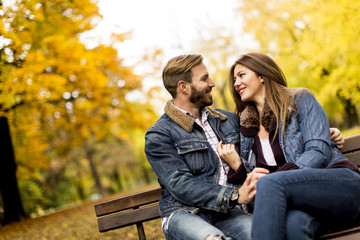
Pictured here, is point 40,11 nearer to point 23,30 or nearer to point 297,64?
point 23,30

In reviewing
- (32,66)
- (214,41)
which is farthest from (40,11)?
(214,41)

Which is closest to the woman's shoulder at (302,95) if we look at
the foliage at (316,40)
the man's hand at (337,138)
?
the man's hand at (337,138)

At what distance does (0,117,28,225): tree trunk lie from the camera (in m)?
10.5

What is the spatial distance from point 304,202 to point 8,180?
1036 centimetres

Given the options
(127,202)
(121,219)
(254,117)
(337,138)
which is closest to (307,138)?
(337,138)

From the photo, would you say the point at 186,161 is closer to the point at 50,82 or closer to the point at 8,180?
the point at 50,82

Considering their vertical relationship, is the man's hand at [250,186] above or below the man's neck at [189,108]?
below

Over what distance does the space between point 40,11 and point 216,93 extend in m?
20.2

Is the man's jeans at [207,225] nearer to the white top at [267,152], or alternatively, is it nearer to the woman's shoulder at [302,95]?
the white top at [267,152]

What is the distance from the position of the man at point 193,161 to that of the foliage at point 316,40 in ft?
28.8

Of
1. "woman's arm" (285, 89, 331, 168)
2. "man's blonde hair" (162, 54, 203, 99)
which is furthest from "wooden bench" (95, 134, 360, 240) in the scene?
"man's blonde hair" (162, 54, 203, 99)

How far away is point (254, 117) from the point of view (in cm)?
327

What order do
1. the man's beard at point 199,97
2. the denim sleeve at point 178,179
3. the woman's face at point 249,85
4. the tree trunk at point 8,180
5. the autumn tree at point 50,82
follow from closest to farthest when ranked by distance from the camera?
the denim sleeve at point 178,179, the woman's face at point 249,85, the man's beard at point 199,97, the autumn tree at point 50,82, the tree trunk at point 8,180

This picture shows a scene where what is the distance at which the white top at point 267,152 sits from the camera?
10.2 feet
